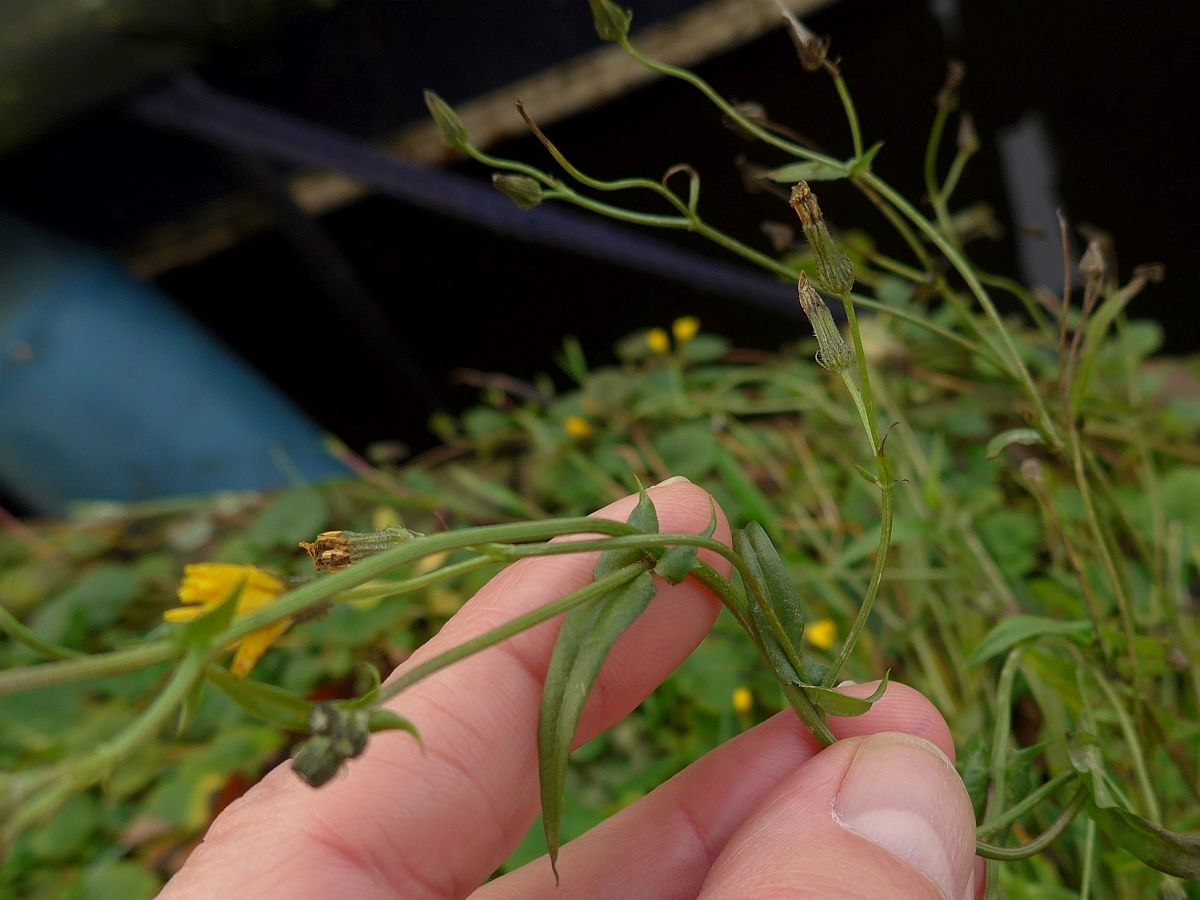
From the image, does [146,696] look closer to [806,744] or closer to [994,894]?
[806,744]

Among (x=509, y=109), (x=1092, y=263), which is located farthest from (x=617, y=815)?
(x=509, y=109)

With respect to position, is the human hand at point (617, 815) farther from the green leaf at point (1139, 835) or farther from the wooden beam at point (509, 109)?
the wooden beam at point (509, 109)

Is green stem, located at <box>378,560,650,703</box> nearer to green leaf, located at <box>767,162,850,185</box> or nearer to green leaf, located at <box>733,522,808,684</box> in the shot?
green leaf, located at <box>733,522,808,684</box>

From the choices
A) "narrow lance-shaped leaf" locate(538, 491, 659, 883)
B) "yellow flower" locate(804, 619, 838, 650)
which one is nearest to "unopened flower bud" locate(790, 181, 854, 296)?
"narrow lance-shaped leaf" locate(538, 491, 659, 883)

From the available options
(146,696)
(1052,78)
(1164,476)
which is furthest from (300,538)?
(1052,78)

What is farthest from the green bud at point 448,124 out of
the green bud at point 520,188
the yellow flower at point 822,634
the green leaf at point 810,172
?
the yellow flower at point 822,634

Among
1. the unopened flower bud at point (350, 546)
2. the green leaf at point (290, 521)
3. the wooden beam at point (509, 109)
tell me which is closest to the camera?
the unopened flower bud at point (350, 546)

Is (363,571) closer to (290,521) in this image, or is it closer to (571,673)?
(571,673)
